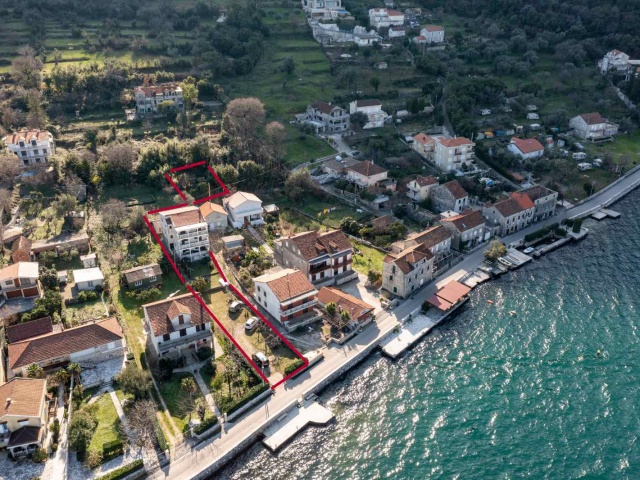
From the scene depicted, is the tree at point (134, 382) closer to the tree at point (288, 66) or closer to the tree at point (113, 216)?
the tree at point (113, 216)

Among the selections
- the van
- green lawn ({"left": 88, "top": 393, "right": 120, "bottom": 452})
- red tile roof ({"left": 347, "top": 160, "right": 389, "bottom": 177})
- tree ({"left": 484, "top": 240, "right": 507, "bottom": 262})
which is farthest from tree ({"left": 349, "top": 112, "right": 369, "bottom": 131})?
→ green lawn ({"left": 88, "top": 393, "right": 120, "bottom": 452})

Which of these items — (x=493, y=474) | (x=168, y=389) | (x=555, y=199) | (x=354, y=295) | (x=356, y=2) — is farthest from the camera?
(x=356, y=2)

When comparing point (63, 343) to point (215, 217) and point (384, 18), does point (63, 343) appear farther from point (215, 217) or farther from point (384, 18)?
point (384, 18)

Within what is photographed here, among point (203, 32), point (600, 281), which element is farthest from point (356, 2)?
point (600, 281)

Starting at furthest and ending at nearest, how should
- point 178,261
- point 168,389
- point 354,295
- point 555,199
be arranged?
point 555,199, point 178,261, point 354,295, point 168,389

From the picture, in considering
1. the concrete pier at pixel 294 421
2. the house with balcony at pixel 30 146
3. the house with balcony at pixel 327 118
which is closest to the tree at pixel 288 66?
the house with balcony at pixel 327 118

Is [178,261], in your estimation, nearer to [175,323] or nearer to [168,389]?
[175,323]

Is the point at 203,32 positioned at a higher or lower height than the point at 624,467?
higher
